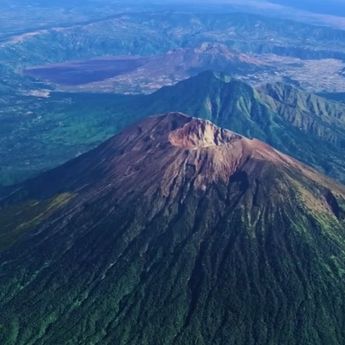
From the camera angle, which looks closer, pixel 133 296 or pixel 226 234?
pixel 133 296

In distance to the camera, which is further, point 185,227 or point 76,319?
point 185,227

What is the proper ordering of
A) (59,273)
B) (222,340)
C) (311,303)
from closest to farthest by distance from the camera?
1. (222,340)
2. (311,303)
3. (59,273)

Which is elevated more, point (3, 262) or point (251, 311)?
point (251, 311)

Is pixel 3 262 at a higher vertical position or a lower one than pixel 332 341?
lower

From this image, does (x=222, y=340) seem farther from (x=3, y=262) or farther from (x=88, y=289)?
(x=3, y=262)

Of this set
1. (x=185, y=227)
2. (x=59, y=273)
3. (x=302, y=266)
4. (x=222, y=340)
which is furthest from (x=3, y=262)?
(x=302, y=266)

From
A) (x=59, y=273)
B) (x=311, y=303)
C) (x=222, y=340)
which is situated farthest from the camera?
(x=59, y=273)

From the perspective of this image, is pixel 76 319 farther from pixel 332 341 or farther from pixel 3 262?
pixel 332 341

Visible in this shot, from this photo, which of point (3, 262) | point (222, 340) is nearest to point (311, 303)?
point (222, 340)
